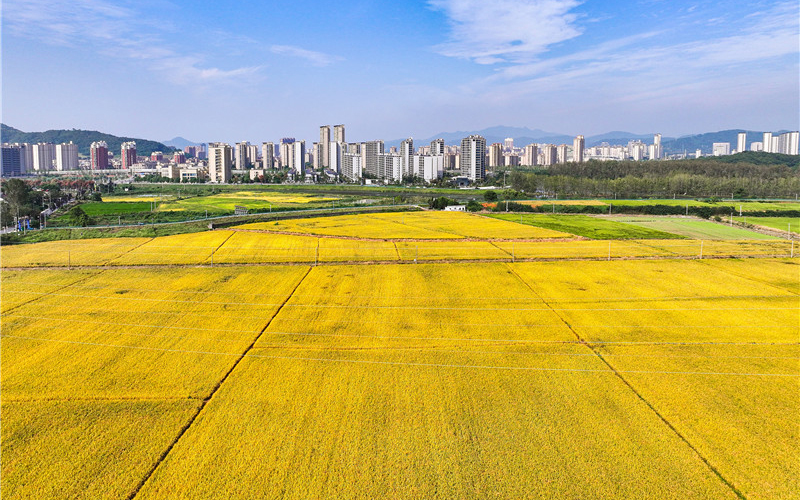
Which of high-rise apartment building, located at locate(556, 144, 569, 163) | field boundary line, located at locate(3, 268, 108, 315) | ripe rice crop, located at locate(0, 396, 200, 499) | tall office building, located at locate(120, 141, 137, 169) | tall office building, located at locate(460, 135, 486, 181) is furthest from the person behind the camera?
high-rise apartment building, located at locate(556, 144, 569, 163)

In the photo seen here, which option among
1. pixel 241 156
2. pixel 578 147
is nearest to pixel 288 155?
pixel 241 156

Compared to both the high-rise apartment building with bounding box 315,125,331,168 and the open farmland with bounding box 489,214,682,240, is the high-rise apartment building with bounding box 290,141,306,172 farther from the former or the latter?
the open farmland with bounding box 489,214,682,240

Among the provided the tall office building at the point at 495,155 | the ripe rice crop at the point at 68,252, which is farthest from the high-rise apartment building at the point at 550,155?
the ripe rice crop at the point at 68,252

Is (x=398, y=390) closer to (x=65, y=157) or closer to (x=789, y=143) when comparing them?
(x=65, y=157)

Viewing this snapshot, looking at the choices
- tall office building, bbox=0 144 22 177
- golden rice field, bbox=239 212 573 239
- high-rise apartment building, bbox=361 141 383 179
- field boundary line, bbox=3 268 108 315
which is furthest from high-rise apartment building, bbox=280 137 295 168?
field boundary line, bbox=3 268 108 315

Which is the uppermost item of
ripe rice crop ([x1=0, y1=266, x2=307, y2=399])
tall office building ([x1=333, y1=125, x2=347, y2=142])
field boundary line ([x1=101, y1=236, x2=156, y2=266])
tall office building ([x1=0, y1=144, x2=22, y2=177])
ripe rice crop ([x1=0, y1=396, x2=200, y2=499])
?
tall office building ([x1=333, y1=125, x2=347, y2=142])

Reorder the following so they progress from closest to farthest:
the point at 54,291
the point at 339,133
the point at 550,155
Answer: the point at 54,291, the point at 339,133, the point at 550,155

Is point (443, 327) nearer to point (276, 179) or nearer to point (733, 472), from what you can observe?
point (733, 472)

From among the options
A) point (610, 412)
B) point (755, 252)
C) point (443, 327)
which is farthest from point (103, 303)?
point (755, 252)
